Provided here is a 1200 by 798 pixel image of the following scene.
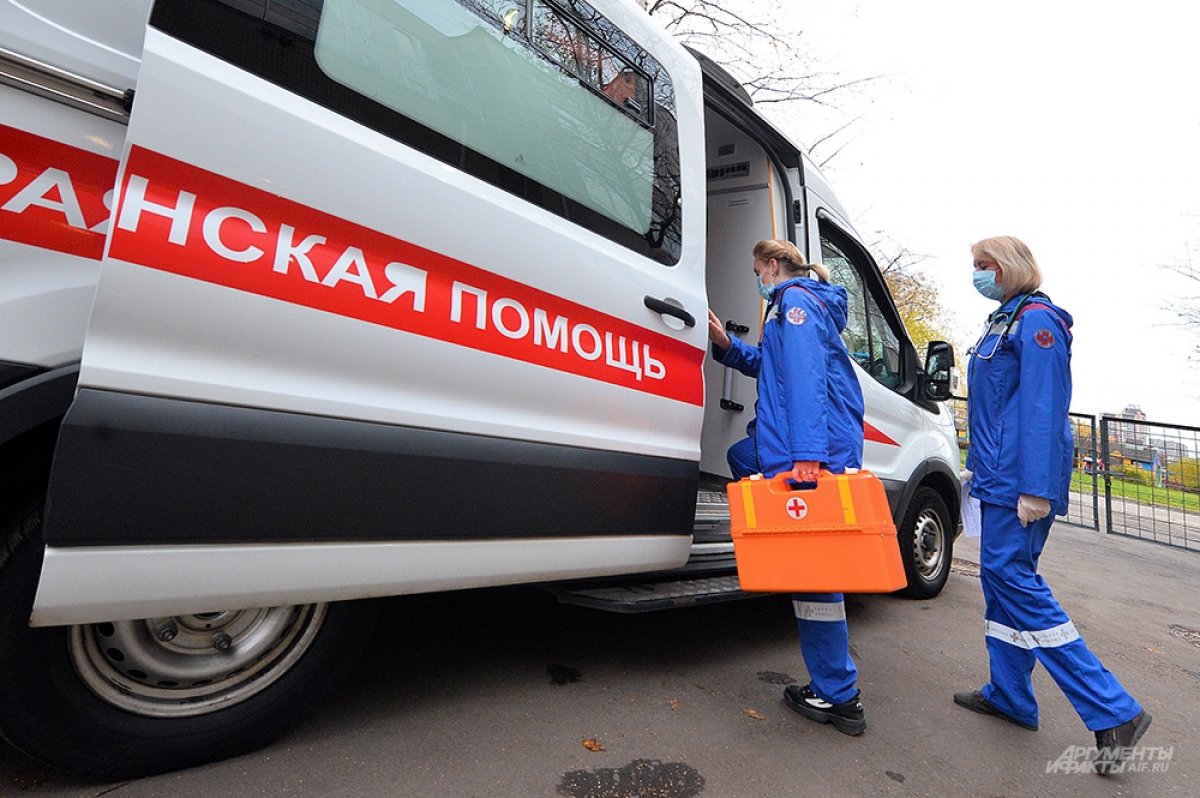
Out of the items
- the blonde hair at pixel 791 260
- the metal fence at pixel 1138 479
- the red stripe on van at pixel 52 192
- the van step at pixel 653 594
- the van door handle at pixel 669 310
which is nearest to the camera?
the red stripe on van at pixel 52 192

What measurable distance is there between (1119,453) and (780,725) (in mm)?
8573

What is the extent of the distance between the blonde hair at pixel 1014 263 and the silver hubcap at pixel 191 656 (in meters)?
2.69

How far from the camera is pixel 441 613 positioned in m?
2.79

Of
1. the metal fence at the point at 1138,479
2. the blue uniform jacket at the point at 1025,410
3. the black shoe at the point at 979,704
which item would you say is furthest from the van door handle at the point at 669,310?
the metal fence at the point at 1138,479

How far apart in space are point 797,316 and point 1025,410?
0.89 meters

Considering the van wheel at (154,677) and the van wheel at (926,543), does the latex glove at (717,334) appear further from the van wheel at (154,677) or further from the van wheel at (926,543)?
the van wheel at (926,543)

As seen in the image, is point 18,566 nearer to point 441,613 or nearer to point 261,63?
point 261,63

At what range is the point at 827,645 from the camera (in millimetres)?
2174

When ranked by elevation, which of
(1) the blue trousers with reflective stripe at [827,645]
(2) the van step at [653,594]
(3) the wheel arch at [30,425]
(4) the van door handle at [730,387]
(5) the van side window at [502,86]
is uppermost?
(5) the van side window at [502,86]

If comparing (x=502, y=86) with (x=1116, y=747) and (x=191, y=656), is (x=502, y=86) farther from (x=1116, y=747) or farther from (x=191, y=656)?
(x=1116, y=747)

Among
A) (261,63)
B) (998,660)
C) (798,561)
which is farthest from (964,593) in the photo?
(261,63)

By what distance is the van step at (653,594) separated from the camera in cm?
202

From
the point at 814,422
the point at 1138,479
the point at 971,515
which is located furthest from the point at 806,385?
the point at 1138,479

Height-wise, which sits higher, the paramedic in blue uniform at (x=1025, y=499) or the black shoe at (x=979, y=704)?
the paramedic in blue uniform at (x=1025, y=499)
